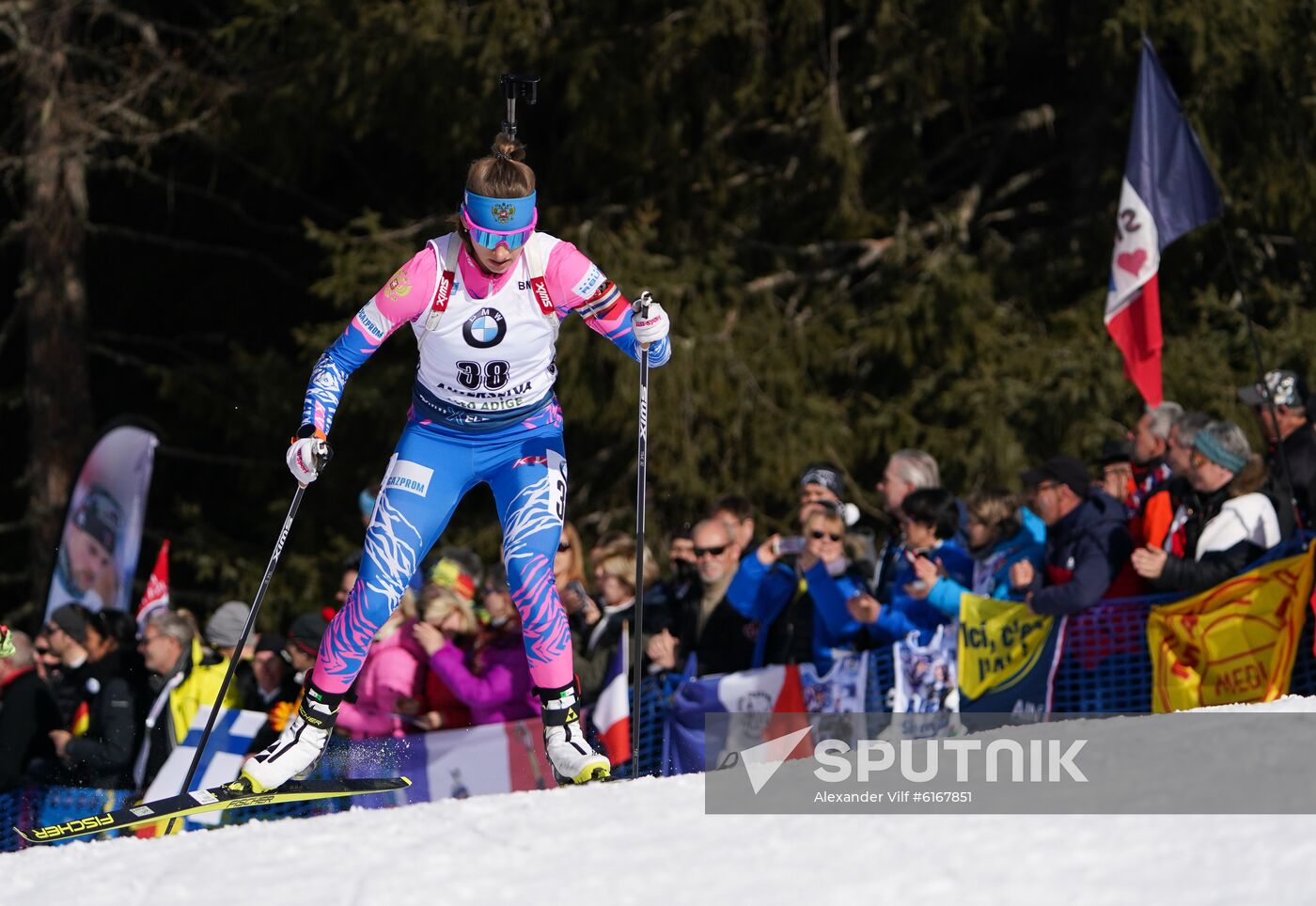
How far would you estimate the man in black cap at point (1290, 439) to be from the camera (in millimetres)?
6828

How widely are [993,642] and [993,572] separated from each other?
35 centimetres

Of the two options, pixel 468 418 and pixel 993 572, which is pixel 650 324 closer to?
pixel 468 418

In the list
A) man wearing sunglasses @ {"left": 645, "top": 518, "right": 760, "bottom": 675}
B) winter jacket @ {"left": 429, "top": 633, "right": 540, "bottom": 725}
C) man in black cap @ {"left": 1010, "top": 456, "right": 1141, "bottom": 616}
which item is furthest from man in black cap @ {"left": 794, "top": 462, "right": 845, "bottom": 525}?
winter jacket @ {"left": 429, "top": 633, "right": 540, "bottom": 725}

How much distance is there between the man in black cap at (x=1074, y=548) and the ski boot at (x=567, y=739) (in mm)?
1970

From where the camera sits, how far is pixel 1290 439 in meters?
7.01

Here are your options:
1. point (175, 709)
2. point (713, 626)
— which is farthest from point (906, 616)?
point (175, 709)

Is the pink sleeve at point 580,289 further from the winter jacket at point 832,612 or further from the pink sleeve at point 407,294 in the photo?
the winter jacket at point 832,612

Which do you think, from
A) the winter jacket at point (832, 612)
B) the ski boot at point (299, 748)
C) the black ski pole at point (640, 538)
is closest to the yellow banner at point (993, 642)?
the winter jacket at point (832, 612)

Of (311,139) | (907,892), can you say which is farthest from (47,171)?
(907,892)

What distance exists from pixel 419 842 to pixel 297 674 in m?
3.49

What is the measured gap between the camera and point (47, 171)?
574 inches

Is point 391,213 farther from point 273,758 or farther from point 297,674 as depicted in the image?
point 273,758

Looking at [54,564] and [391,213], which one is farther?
[391,213]

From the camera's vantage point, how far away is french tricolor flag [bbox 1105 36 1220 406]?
8.35 metres
